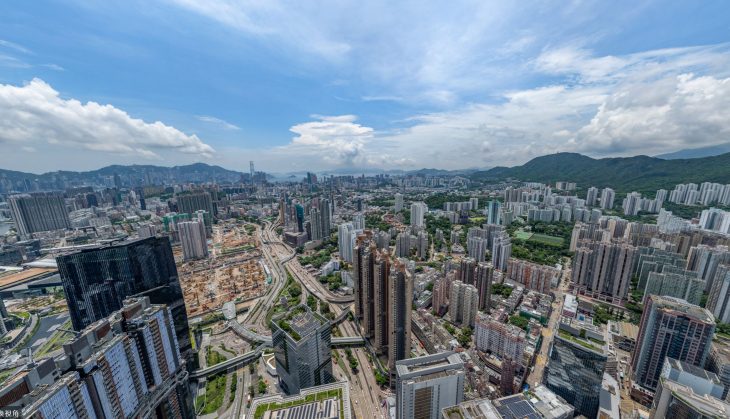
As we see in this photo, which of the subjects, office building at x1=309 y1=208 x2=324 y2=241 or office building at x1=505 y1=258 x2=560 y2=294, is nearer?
office building at x1=505 y1=258 x2=560 y2=294

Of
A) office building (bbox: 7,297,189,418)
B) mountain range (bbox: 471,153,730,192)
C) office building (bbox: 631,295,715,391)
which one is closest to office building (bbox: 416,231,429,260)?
office building (bbox: 631,295,715,391)

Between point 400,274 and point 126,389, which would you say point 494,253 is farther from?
point 126,389

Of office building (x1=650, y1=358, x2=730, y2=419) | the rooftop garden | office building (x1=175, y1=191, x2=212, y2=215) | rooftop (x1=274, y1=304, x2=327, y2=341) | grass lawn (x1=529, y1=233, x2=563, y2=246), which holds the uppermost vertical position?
office building (x1=175, y1=191, x2=212, y2=215)

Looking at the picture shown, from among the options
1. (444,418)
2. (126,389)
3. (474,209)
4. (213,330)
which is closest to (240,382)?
(213,330)

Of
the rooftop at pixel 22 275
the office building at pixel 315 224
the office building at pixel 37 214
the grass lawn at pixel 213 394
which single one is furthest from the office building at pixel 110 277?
the office building at pixel 37 214

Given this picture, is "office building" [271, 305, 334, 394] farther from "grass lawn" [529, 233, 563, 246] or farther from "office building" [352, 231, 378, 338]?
"grass lawn" [529, 233, 563, 246]

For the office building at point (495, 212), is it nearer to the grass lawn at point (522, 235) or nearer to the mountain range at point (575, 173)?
the grass lawn at point (522, 235)
